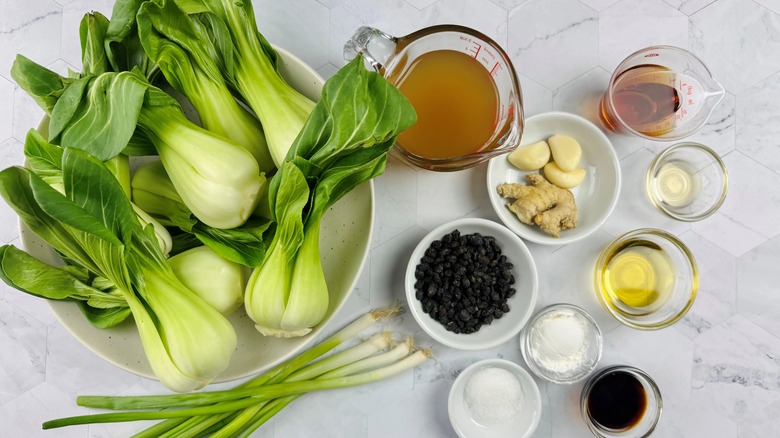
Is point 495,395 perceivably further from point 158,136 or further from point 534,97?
point 158,136

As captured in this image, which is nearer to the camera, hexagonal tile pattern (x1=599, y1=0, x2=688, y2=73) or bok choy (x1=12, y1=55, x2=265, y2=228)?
bok choy (x1=12, y1=55, x2=265, y2=228)

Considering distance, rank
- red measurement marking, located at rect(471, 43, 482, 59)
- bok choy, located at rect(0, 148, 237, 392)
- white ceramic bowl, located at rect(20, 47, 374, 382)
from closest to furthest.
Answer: bok choy, located at rect(0, 148, 237, 392)
white ceramic bowl, located at rect(20, 47, 374, 382)
red measurement marking, located at rect(471, 43, 482, 59)

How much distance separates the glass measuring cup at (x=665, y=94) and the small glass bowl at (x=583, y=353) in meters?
0.35

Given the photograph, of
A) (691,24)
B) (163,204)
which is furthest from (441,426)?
(691,24)

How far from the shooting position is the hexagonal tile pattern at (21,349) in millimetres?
1126

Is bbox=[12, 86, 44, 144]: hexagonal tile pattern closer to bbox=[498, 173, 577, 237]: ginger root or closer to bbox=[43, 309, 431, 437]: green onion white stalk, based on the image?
bbox=[43, 309, 431, 437]: green onion white stalk

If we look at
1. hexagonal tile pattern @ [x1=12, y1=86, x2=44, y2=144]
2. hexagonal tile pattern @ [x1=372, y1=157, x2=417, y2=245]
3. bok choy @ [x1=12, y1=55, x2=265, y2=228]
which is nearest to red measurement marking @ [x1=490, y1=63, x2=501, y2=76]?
hexagonal tile pattern @ [x1=372, y1=157, x2=417, y2=245]

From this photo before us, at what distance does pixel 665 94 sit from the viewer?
113 cm

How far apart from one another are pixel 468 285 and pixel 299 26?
0.57m

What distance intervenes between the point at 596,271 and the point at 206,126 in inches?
28.8

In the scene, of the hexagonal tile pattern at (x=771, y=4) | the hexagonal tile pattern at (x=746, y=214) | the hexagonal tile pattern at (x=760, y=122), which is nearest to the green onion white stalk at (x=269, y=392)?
the hexagonal tile pattern at (x=746, y=214)

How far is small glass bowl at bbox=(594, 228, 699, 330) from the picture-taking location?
1.10m

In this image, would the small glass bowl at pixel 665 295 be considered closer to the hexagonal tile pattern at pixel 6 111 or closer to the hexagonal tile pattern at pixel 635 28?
the hexagonal tile pattern at pixel 635 28

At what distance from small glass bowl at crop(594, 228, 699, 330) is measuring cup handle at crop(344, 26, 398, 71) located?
0.53 meters
